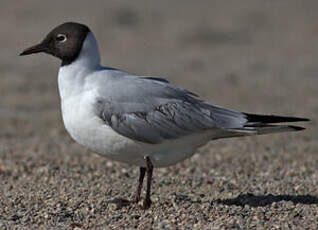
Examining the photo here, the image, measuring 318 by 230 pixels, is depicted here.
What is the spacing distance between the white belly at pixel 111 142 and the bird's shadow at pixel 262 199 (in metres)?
0.71

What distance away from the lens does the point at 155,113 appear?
18.6 feet

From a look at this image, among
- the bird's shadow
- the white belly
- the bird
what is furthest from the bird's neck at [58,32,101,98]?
the bird's shadow

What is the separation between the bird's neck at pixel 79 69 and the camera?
5586 mm

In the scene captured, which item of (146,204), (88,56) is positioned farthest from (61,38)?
(146,204)

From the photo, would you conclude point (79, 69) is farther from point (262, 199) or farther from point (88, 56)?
point (262, 199)

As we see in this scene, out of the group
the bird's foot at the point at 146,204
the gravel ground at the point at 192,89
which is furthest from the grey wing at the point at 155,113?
the gravel ground at the point at 192,89

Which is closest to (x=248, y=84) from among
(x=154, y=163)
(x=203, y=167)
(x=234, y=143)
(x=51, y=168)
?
(x=234, y=143)

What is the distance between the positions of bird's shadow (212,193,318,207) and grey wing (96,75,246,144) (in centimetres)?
84

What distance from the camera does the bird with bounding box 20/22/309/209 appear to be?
5.48m

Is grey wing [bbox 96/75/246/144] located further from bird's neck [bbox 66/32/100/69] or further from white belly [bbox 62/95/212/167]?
bird's neck [bbox 66/32/100/69]

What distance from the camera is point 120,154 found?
558 centimetres

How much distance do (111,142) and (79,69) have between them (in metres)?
0.71

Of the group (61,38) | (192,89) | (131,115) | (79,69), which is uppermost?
(192,89)

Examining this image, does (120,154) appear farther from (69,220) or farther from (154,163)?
(69,220)
